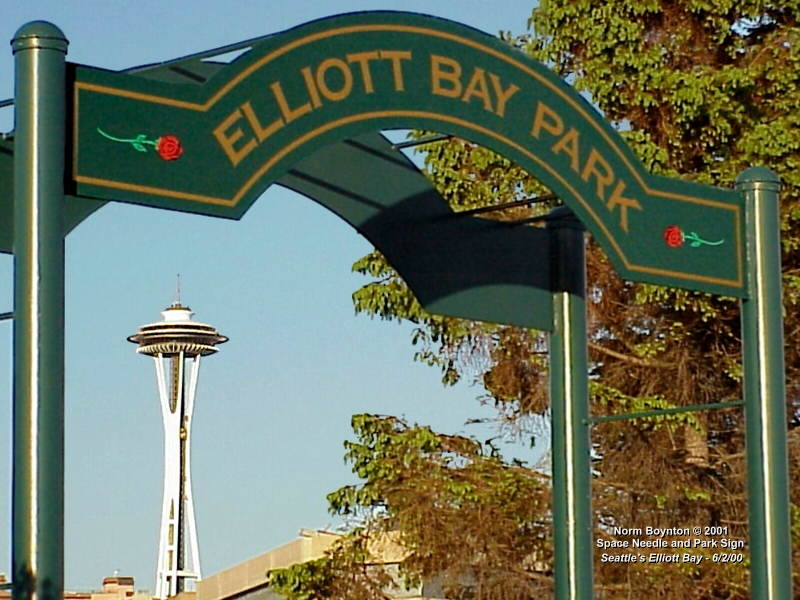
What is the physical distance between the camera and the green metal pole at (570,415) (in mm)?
9734

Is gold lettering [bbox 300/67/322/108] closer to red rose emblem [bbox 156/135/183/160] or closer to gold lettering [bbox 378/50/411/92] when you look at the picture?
gold lettering [bbox 378/50/411/92]

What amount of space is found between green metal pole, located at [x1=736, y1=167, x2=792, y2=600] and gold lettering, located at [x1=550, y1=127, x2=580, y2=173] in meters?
1.46

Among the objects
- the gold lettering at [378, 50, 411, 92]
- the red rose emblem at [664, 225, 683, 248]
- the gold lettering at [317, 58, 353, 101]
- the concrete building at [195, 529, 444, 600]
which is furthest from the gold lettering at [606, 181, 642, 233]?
the concrete building at [195, 529, 444, 600]

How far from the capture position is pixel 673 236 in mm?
9648

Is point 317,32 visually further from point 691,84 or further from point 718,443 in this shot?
point 718,443

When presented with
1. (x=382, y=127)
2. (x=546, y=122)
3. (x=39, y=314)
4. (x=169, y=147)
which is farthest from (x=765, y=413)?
(x=39, y=314)

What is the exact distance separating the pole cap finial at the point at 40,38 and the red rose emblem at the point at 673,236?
371 cm

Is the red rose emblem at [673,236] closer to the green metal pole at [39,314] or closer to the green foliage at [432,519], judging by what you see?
the green metal pole at [39,314]

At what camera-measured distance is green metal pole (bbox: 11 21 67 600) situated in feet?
21.4

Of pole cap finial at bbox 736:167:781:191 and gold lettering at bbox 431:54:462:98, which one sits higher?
gold lettering at bbox 431:54:462:98

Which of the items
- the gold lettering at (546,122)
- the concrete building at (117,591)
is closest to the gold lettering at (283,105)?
the gold lettering at (546,122)

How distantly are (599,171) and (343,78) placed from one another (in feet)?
5.53

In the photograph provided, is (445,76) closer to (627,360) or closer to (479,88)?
(479,88)

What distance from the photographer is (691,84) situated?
782 inches
